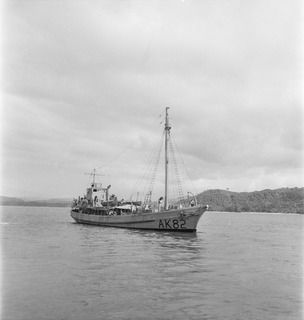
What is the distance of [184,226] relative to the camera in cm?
5894

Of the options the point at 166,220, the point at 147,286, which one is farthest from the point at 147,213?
the point at 147,286

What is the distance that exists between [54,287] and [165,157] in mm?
45293

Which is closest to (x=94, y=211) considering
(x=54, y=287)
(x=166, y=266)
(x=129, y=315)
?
(x=166, y=266)

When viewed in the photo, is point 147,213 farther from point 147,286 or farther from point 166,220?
point 147,286

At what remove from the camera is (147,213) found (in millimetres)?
62281

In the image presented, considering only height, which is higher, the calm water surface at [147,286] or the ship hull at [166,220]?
the ship hull at [166,220]

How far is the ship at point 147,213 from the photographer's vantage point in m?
58.8

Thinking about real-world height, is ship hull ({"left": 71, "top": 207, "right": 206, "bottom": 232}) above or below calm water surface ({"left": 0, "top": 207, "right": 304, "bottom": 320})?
above

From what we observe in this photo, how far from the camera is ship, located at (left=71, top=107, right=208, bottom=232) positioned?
193 feet

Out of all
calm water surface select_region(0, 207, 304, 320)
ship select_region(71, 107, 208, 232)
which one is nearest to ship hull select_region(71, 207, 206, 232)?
ship select_region(71, 107, 208, 232)

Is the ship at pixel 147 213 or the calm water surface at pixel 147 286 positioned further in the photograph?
the ship at pixel 147 213

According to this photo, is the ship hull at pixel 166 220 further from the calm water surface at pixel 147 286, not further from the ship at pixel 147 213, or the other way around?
the calm water surface at pixel 147 286

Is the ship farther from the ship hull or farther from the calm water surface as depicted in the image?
Result: the calm water surface

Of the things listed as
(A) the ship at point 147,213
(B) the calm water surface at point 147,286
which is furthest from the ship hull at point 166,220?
(B) the calm water surface at point 147,286
